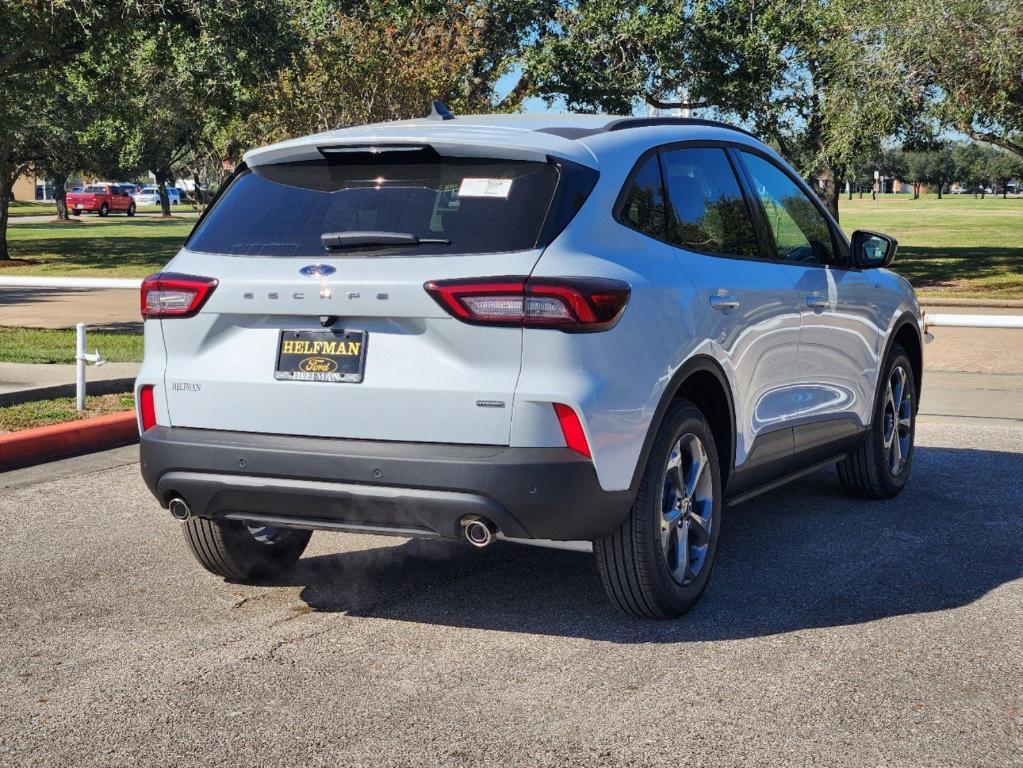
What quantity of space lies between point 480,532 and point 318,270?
106 centimetres

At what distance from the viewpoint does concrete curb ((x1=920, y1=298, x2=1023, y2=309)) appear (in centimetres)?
2369

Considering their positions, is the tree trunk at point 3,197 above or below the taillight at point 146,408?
below

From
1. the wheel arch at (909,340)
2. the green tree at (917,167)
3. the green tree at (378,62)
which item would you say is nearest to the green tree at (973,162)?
the green tree at (917,167)

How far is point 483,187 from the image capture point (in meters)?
4.86

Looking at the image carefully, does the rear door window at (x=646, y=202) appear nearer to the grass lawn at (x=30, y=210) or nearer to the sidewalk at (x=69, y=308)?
the sidewalk at (x=69, y=308)

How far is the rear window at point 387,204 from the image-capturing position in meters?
4.77

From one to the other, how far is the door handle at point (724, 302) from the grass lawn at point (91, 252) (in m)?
25.3

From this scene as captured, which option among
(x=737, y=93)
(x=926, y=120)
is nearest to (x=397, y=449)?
(x=926, y=120)

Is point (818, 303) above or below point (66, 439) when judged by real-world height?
above

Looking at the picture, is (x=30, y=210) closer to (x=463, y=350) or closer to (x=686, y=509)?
(x=686, y=509)

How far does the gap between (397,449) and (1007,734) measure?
2.10m

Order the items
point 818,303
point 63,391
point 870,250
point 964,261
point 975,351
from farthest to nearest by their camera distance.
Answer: point 964,261, point 975,351, point 63,391, point 870,250, point 818,303

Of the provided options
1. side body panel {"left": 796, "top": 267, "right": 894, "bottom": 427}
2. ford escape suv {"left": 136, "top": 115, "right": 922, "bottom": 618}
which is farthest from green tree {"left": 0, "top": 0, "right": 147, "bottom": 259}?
ford escape suv {"left": 136, "top": 115, "right": 922, "bottom": 618}

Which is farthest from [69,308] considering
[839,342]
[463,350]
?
[463,350]
